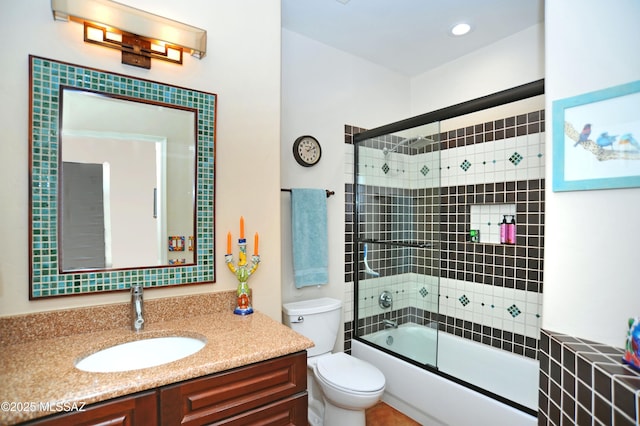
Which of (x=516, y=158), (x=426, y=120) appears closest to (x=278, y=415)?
(x=426, y=120)

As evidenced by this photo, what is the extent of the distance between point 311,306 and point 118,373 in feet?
4.52

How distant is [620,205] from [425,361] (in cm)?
161

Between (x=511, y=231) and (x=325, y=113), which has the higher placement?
(x=325, y=113)

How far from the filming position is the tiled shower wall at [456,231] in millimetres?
2301

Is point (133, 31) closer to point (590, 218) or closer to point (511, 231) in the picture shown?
point (590, 218)

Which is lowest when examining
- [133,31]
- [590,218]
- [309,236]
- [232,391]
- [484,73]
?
[232,391]

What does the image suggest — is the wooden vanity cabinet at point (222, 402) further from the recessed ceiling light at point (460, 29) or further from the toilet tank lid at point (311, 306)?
the recessed ceiling light at point (460, 29)

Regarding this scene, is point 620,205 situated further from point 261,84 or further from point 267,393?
point 261,84

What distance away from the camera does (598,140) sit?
1046 millimetres

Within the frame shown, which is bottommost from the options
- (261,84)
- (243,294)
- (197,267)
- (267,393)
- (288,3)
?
(267,393)

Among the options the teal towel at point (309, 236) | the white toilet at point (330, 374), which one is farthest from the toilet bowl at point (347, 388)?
the teal towel at point (309, 236)

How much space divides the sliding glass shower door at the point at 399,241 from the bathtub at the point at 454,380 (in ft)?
0.05

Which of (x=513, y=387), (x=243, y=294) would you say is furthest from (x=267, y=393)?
(x=513, y=387)

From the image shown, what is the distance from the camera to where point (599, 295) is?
1.05 m
